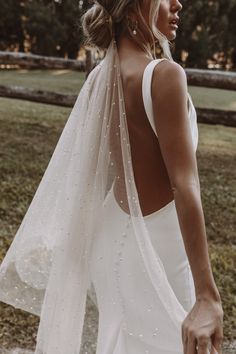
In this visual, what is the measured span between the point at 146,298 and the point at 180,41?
48.7ft

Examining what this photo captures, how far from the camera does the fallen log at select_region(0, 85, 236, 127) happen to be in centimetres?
652

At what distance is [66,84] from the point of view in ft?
43.5

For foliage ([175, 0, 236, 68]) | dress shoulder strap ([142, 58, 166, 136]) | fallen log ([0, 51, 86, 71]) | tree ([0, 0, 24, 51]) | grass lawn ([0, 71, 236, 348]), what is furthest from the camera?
tree ([0, 0, 24, 51])

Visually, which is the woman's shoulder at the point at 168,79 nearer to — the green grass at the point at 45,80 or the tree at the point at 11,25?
the green grass at the point at 45,80

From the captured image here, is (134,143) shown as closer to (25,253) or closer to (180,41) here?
(25,253)

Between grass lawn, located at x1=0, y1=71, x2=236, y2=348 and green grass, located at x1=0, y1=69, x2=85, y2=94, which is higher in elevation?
grass lawn, located at x1=0, y1=71, x2=236, y2=348

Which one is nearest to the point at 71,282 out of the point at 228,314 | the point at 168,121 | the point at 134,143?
the point at 134,143

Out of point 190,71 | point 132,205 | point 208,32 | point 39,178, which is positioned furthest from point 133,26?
point 208,32

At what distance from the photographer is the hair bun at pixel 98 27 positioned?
4.86ft

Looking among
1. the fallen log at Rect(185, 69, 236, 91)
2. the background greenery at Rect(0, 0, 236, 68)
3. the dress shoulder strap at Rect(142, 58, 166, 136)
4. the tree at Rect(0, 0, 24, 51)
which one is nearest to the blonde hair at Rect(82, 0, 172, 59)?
the dress shoulder strap at Rect(142, 58, 166, 136)

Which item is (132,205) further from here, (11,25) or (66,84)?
(11,25)

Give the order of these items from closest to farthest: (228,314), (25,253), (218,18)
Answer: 1. (25,253)
2. (228,314)
3. (218,18)

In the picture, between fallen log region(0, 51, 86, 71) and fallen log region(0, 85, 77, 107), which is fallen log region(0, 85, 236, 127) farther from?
fallen log region(0, 51, 86, 71)

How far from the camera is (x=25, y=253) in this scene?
5.86 ft
